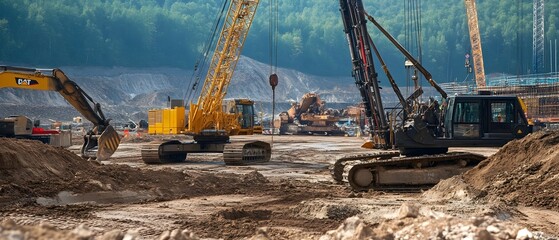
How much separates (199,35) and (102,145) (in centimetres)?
9675

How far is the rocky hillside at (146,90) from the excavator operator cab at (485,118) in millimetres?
59573

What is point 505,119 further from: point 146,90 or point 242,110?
point 146,90

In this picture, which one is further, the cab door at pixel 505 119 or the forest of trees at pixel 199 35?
the forest of trees at pixel 199 35

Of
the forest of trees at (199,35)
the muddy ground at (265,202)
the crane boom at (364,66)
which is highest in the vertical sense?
the forest of trees at (199,35)

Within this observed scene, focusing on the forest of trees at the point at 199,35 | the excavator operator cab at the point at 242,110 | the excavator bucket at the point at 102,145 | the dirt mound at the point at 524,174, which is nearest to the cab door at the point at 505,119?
the dirt mound at the point at 524,174

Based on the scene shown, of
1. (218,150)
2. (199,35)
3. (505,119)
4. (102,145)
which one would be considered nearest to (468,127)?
(505,119)

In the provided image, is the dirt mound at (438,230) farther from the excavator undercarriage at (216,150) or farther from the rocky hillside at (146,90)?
the rocky hillside at (146,90)

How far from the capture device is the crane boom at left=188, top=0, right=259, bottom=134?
100 ft

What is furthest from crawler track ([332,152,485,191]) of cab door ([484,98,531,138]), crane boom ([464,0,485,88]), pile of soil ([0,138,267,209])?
crane boom ([464,0,485,88])

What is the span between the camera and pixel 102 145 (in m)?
19.7

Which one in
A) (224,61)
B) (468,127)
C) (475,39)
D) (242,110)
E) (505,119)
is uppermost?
(475,39)

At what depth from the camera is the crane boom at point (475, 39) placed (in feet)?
206

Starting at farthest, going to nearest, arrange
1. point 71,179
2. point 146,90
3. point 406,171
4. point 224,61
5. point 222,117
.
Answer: point 146,90 < point 224,61 < point 222,117 < point 406,171 < point 71,179

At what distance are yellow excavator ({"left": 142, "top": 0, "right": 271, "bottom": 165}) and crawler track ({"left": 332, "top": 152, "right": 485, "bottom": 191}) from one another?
8.73 metres
